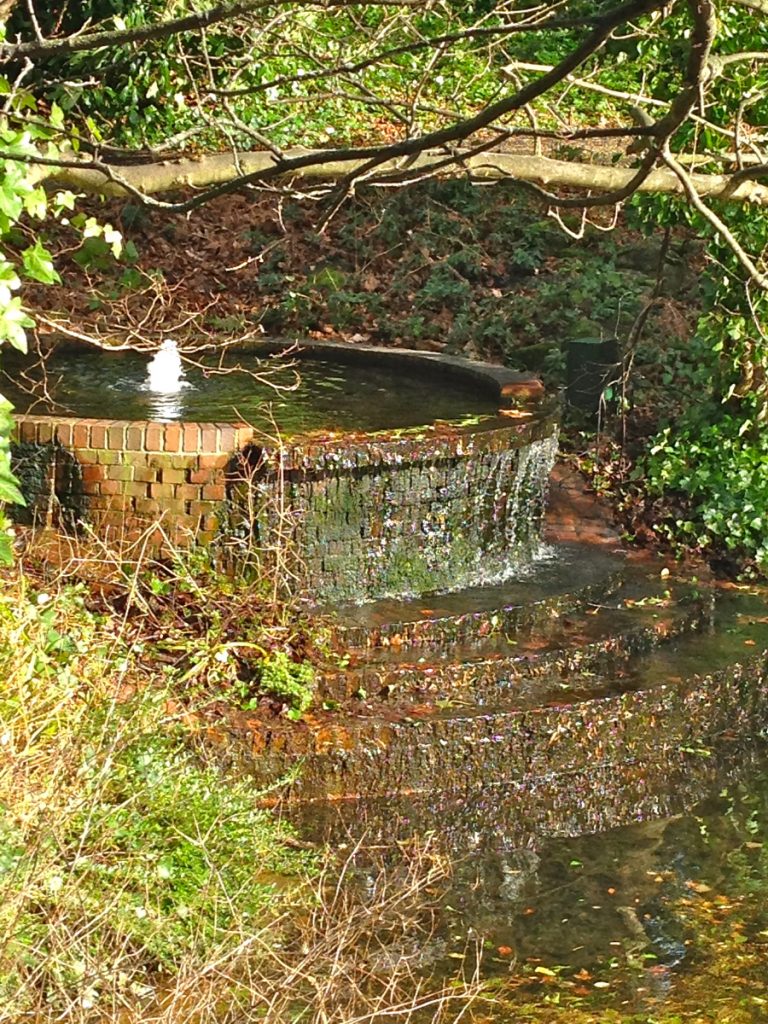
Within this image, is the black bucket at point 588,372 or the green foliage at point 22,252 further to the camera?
the black bucket at point 588,372

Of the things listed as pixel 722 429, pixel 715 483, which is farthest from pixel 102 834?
pixel 722 429

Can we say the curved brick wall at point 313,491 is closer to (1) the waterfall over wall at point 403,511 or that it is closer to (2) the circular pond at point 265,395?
(1) the waterfall over wall at point 403,511

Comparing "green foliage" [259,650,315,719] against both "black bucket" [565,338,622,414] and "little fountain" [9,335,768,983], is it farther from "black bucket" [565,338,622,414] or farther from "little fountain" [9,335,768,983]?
"black bucket" [565,338,622,414]

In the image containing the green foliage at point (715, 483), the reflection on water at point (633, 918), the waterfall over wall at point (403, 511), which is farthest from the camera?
the green foliage at point (715, 483)

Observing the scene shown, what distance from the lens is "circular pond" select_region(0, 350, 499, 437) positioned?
28.4ft

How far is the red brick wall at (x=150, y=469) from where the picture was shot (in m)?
7.55

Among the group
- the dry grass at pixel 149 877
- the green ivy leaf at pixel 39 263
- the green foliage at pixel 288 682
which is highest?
the green ivy leaf at pixel 39 263

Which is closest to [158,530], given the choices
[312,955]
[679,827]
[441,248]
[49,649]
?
[49,649]

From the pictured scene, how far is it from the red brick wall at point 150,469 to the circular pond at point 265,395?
23.7 inches

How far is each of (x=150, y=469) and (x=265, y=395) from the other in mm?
1854

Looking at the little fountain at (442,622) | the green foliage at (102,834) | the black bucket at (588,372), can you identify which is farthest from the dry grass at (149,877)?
the black bucket at (588,372)

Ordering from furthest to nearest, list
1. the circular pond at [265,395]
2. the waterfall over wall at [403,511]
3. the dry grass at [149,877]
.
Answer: the circular pond at [265,395] → the waterfall over wall at [403,511] → the dry grass at [149,877]

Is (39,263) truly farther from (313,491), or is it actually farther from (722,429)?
(722,429)

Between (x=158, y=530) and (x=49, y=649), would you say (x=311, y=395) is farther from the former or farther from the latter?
(x=49, y=649)
